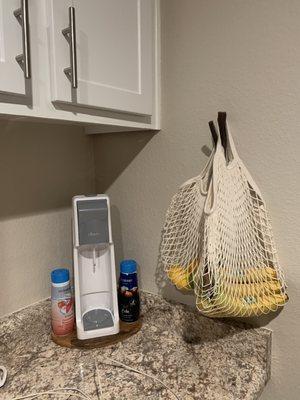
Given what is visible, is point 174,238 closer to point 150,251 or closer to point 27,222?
point 150,251

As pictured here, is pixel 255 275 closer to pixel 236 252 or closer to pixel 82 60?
pixel 236 252

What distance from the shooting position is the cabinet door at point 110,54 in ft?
2.23

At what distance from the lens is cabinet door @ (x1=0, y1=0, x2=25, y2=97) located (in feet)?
1.89

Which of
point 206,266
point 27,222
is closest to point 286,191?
point 206,266

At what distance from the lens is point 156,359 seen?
865 millimetres

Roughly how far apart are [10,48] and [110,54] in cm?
27

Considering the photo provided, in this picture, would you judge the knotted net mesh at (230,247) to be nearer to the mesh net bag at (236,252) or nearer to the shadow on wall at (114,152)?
the mesh net bag at (236,252)

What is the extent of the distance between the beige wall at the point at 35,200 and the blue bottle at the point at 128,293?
26 centimetres

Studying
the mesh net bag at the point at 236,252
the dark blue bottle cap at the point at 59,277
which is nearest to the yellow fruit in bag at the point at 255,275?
the mesh net bag at the point at 236,252

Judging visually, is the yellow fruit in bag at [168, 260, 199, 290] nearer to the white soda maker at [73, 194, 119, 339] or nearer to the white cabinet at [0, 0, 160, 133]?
the white soda maker at [73, 194, 119, 339]

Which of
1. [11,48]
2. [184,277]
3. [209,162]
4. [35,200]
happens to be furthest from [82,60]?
[184,277]

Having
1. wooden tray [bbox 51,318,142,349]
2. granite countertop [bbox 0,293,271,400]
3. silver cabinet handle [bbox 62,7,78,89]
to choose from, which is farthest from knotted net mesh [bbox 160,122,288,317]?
silver cabinet handle [bbox 62,7,78,89]

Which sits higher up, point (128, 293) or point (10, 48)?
point (10, 48)

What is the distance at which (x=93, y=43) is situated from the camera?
0.75m
